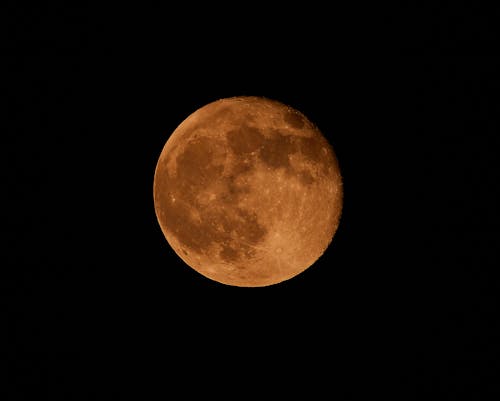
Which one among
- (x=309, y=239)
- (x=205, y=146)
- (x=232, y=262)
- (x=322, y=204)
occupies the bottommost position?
(x=232, y=262)

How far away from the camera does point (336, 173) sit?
2775 mm

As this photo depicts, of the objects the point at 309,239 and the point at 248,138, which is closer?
the point at 248,138

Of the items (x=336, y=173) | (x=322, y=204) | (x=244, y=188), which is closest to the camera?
(x=244, y=188)

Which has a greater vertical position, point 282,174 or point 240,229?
point 282,174

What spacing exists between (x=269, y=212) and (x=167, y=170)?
86cm

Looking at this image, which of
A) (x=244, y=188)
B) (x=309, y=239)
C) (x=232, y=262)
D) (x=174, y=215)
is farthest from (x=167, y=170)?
(x=309, y=239)

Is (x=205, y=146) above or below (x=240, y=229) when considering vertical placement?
above

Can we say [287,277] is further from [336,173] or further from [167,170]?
[167,170]

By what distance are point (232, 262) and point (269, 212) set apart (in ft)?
1.65

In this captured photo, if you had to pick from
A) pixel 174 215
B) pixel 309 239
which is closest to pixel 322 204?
pixel 309 239

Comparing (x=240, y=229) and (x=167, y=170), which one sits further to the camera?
(x=167, y=170)

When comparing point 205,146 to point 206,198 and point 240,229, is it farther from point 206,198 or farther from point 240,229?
point 240,229

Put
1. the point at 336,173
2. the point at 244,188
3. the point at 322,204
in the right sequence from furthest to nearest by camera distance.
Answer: the point at 336,173 → the point at 322,204 → the point at 244,188

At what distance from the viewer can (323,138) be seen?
2.82 m
